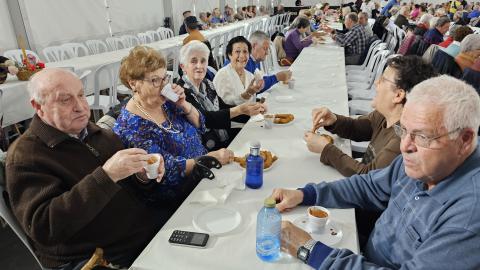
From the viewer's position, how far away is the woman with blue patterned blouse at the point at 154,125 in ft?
6.21

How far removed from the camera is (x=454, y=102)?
1020mm

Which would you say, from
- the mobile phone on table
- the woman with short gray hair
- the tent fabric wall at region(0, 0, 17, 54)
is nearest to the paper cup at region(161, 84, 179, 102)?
the mobile phone on table

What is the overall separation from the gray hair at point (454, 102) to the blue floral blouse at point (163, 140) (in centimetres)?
136

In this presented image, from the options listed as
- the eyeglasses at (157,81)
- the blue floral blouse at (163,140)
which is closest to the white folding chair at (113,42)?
the blue floral blouse at (163,140)

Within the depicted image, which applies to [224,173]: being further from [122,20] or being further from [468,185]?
[122,20]

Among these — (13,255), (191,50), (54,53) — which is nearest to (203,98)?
(191,50)

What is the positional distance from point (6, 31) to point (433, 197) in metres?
7.01

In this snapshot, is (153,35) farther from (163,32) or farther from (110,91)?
(110,91)

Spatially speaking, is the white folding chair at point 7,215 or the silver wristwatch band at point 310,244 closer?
the silver wristwatch band at point 310,244

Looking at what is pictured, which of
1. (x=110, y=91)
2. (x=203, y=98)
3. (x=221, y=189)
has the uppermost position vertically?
(x=203, y=98)

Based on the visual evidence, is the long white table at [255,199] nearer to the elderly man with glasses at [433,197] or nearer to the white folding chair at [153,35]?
the elderly man with glasses at [433,197]

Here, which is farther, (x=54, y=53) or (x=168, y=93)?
(x=54, y=53)

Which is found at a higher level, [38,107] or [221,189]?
[38,107]

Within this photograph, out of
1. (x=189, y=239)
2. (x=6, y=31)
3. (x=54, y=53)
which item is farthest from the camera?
(x=54, y=53)
